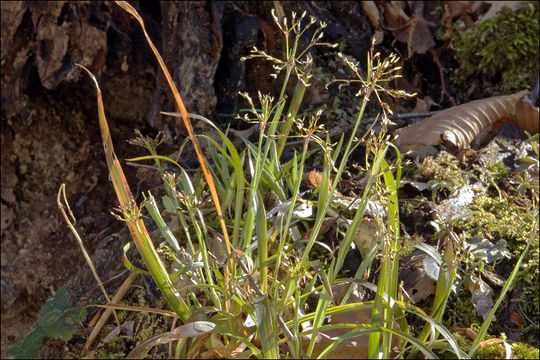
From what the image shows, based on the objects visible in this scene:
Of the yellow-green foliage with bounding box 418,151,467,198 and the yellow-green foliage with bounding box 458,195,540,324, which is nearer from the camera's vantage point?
the yellow-green foliage with bounding box 458,195,540,324

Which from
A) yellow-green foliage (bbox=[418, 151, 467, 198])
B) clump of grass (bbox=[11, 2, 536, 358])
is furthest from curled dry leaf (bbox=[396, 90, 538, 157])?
clump of grass (bbox=[11, 2, 536, 358])

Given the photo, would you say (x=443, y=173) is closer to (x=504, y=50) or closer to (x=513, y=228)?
(x=513, y=228)

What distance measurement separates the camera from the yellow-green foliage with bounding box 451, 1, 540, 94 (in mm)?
2533

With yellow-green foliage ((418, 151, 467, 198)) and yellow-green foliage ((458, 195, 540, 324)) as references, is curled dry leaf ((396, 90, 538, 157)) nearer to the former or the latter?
yellow-green foliage ((418, 151, 467, 198))

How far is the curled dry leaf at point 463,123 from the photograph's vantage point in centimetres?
214

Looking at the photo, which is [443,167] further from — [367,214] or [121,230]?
[121,230]

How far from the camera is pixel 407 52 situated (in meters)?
2.68

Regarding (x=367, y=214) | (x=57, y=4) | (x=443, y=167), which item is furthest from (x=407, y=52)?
(x=57, y=4)

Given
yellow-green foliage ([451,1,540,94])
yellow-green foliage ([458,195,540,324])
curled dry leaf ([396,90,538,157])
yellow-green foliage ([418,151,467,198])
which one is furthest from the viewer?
yellow-green foliage ([451,1,540,94])

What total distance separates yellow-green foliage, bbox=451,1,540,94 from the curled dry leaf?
9.1 inches

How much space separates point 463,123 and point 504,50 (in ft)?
1.96

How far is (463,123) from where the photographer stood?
2.20 metres

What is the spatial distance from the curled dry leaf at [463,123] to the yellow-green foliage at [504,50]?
0.76 feet

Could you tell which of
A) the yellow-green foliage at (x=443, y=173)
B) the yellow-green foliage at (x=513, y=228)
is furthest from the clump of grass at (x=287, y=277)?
the yellow-green foliage at (x=443, y=173)
